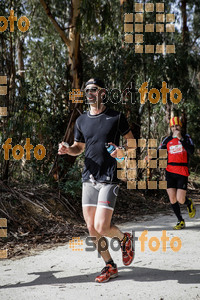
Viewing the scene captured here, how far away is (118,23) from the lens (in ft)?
40.6

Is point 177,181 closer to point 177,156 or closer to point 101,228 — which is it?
point 177,156

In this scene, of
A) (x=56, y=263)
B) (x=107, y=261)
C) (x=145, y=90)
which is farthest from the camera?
(x=145, y=90)

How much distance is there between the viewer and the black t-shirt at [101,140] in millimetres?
4211

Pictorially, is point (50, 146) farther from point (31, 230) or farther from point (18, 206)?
point (31, 230)

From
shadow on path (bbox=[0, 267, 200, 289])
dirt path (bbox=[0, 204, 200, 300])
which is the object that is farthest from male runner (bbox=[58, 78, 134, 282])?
dirt path (bbox=[0, 204, 200, 300])

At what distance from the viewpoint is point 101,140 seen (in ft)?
13.9

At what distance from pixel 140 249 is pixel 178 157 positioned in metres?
2.31

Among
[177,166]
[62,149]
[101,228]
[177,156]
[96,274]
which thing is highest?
[62,149]

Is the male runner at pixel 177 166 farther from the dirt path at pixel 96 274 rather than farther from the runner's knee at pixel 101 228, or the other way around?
the runner's knee at pixel 101 228

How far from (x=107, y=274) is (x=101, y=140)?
58.6 inches

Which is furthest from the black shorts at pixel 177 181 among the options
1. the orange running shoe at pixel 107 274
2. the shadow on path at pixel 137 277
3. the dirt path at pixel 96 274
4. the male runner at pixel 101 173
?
the orange running shoe at pixel 107 274

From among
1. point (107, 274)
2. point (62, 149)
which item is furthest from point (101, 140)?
point (107, 274)

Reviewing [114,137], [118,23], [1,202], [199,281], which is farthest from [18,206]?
[118,23]

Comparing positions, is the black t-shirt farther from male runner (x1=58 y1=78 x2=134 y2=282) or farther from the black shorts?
Answer: the black shorts
